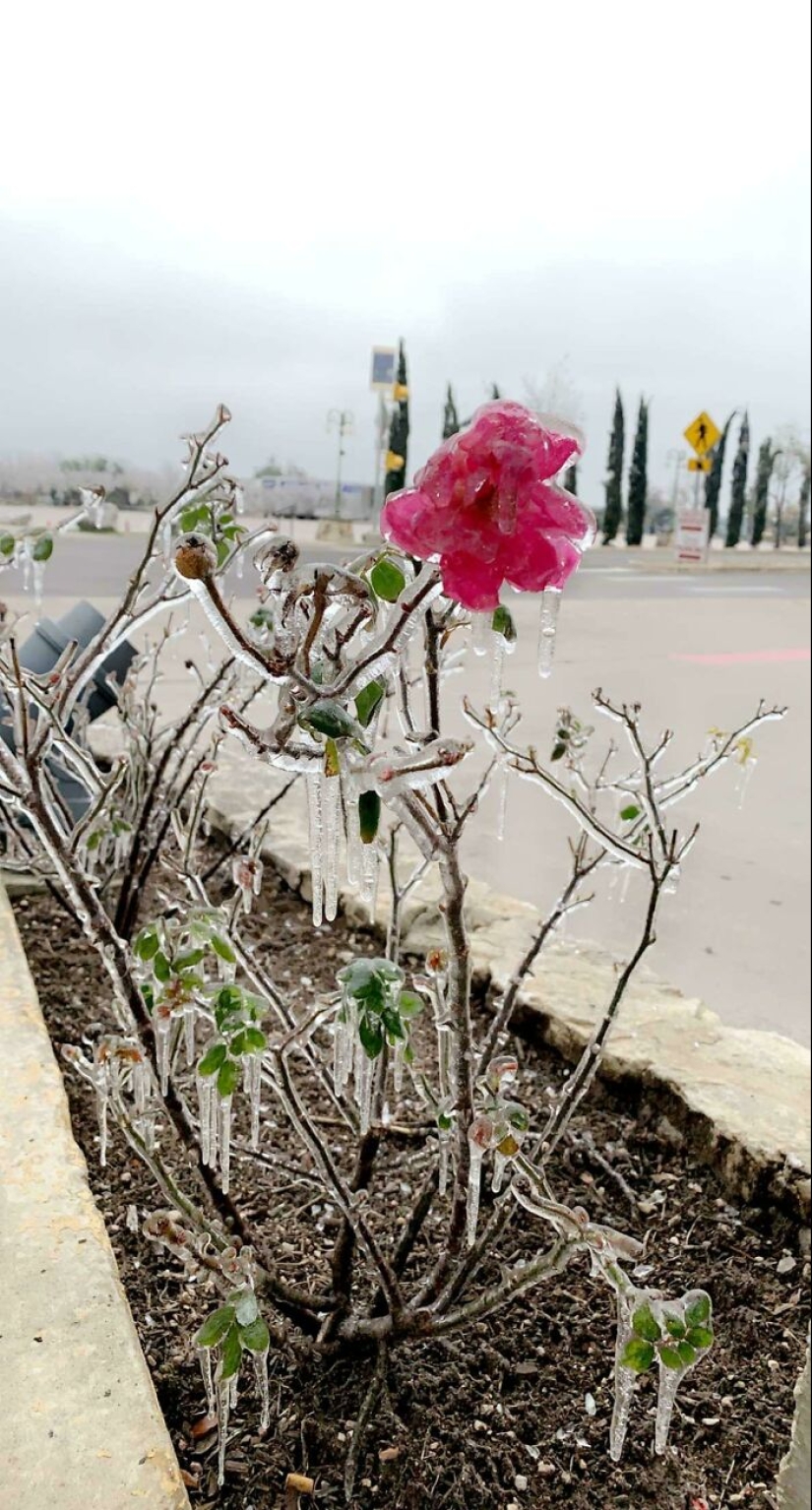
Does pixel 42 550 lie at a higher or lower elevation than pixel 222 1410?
higher

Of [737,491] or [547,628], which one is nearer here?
[547,628]

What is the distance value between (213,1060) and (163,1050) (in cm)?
14

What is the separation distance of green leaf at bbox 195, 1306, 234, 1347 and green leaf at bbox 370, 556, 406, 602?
0.44 meters

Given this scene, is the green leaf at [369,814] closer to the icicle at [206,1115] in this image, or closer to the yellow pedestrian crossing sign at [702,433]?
the icicle at [206,1115]

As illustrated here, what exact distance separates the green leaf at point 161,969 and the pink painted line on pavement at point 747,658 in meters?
5.38

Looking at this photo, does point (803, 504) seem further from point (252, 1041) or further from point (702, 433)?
point (252, 1041)

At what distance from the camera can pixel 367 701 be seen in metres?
0.52

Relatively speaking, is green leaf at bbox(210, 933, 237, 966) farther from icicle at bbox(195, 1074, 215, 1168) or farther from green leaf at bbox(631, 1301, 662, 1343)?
green leaf at bbox(631, 1301, 662, 1343)

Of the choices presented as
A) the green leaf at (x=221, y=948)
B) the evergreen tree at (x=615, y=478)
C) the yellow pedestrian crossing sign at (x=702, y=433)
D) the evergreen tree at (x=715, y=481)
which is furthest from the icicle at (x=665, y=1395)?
the evergreen tree at (x=715, y=481)

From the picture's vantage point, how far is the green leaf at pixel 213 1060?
661 millimetres

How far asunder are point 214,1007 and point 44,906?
1.26 meters

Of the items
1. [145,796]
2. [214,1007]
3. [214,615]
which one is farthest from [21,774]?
[145,796]

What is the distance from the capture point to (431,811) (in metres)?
0.65

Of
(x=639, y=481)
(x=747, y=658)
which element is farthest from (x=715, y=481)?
(x=747, y=658)
